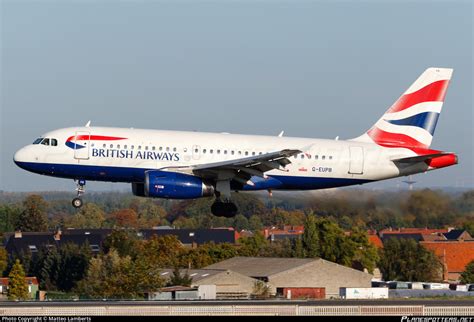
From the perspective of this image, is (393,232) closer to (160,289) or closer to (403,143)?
(160,289)

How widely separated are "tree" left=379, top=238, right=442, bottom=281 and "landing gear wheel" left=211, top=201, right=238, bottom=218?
1627 inches

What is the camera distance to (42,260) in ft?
364

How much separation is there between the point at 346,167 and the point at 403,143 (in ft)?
13.5

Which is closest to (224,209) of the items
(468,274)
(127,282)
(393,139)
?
(393,139)

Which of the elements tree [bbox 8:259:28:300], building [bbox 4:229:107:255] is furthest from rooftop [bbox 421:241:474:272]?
tree [bbox 8:259:28:300]

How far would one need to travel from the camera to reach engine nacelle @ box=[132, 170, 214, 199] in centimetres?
6166

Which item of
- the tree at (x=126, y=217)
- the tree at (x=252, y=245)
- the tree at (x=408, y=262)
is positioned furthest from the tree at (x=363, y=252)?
the tree at (x=126, y=217)

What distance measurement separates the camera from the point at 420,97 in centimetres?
6912

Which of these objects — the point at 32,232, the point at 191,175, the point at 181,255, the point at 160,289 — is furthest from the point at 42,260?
the point at 191,175

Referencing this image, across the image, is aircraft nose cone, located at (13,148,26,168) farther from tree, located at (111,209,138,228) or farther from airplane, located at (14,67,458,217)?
tree, located at (111,209,138,228)

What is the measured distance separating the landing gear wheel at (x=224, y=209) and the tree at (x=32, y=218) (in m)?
79.0

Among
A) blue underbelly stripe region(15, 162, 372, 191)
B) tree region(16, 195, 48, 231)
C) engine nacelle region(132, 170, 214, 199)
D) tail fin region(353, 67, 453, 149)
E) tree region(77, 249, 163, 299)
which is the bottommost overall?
tree region(77, 249, 163, 299)

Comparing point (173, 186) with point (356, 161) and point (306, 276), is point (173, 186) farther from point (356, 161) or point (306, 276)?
point (306, 276)

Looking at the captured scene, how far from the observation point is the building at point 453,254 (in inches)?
4274
